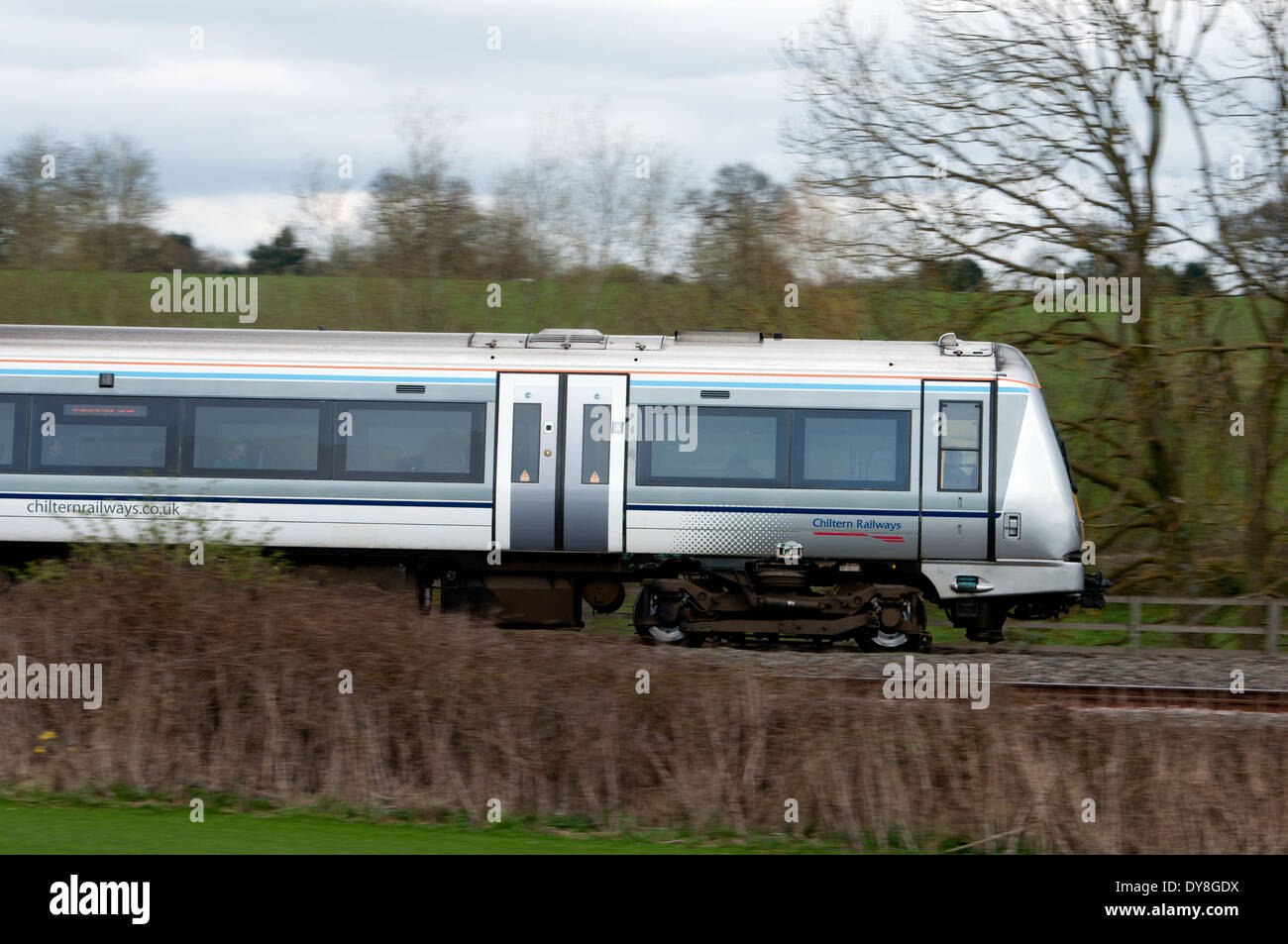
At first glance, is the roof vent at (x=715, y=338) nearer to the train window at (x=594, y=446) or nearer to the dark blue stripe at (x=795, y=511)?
the train window at (x=594, y=446)

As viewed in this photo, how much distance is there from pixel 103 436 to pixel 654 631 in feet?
Answer: 22.2

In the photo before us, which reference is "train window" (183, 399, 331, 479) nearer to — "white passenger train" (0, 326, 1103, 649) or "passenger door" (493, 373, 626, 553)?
"white passenger train" (0, 326, 1103, 649)

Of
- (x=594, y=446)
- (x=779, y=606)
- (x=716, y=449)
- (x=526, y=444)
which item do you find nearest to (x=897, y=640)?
(x=779, y=606)

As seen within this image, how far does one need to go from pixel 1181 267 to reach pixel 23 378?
51.9 ft

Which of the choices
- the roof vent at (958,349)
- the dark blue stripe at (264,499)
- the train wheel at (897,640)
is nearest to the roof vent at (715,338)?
the roof vent at (958,349)

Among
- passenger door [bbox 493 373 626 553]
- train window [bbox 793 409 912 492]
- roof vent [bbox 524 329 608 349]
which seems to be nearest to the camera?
train window [bbox 793 409 912 492]

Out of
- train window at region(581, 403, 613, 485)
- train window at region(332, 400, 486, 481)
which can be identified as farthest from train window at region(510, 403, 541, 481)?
train window at region(581, 403, 613, 485)

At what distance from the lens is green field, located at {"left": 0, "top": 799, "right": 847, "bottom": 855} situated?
7.46 m

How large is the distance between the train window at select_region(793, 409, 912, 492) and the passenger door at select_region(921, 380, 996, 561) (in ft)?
1.41

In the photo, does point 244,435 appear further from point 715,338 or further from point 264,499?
point 715,338

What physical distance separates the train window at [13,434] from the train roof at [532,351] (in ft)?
1.84

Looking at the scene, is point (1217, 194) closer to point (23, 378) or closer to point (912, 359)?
point (912, 359)
